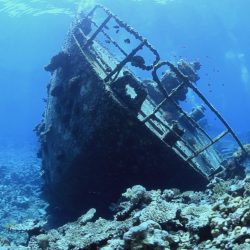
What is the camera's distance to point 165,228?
206 inches

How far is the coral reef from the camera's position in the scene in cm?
431

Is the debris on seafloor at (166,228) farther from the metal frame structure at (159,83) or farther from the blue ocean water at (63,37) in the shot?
the blue ocean water at (63,37)

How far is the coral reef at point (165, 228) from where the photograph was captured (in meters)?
4.31

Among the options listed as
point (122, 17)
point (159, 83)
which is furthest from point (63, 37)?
point (159, 83)

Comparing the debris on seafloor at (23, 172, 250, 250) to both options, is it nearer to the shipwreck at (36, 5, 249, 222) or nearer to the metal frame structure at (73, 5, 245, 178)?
the shipwreck at (36, 5, 249, 222)

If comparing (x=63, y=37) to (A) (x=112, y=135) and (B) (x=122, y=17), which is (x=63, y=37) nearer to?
(B) (x=122, y=17)

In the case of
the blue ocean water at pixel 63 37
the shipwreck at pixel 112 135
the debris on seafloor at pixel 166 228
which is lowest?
the debris on seafloor at pixel 166 228

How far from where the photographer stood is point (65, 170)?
9266 mm

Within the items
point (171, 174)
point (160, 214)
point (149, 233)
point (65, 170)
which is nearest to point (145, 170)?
point (171, 174)

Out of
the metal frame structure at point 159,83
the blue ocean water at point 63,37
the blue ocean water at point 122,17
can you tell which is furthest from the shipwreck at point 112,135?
the blue ocean water at point 122,17

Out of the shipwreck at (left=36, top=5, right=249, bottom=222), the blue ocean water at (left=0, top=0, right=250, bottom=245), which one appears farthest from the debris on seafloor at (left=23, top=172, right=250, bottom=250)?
the blue ocean water at (left=0, top=0, right=250, bottom=245)

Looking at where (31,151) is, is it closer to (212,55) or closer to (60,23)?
(60,23)

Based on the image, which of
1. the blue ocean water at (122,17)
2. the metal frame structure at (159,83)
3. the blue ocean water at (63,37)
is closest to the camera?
the metal frame structure at (159,83)

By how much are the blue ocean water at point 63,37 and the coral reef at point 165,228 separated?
11933mm
